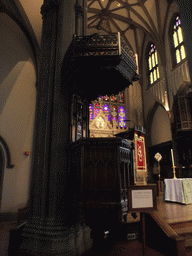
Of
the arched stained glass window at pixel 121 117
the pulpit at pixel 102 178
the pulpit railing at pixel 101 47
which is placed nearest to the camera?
the pulpit at pixel 102 178

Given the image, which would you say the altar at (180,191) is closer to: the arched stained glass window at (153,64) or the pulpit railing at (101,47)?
the pulpit railing at (101,47)

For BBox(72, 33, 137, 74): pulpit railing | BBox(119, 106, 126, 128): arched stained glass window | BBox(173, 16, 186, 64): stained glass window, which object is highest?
BBox(173, 16, 186, 64): stained glass window

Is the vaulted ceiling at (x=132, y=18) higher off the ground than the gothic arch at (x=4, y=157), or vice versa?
the vaulted ceiling at (x=132, y=18)

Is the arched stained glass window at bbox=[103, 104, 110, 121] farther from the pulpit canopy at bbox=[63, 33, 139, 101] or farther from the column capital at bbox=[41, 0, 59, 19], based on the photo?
the pulpit canopy at bbox=[63, 33, 139, 101]

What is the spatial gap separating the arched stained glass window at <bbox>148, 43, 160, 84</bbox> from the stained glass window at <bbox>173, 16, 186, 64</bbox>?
6.86 feet

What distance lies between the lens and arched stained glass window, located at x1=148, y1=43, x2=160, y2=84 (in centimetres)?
1425

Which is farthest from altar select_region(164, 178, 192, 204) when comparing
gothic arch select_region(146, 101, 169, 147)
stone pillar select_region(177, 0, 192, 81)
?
gothic arch select_region(146, 101, 169, 147)

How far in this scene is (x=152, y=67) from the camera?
48.1ft

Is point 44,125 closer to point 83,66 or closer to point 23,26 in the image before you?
point 83,66

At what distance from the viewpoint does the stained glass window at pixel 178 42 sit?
11613mm

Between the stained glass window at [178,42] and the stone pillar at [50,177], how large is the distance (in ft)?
32.9

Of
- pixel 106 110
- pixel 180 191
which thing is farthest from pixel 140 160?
pixel 106 110

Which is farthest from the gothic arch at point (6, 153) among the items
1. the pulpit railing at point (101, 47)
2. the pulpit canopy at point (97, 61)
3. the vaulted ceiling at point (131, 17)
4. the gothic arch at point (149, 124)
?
the vaulted ceiling at point (131, 17)

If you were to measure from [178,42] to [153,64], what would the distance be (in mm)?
2758
